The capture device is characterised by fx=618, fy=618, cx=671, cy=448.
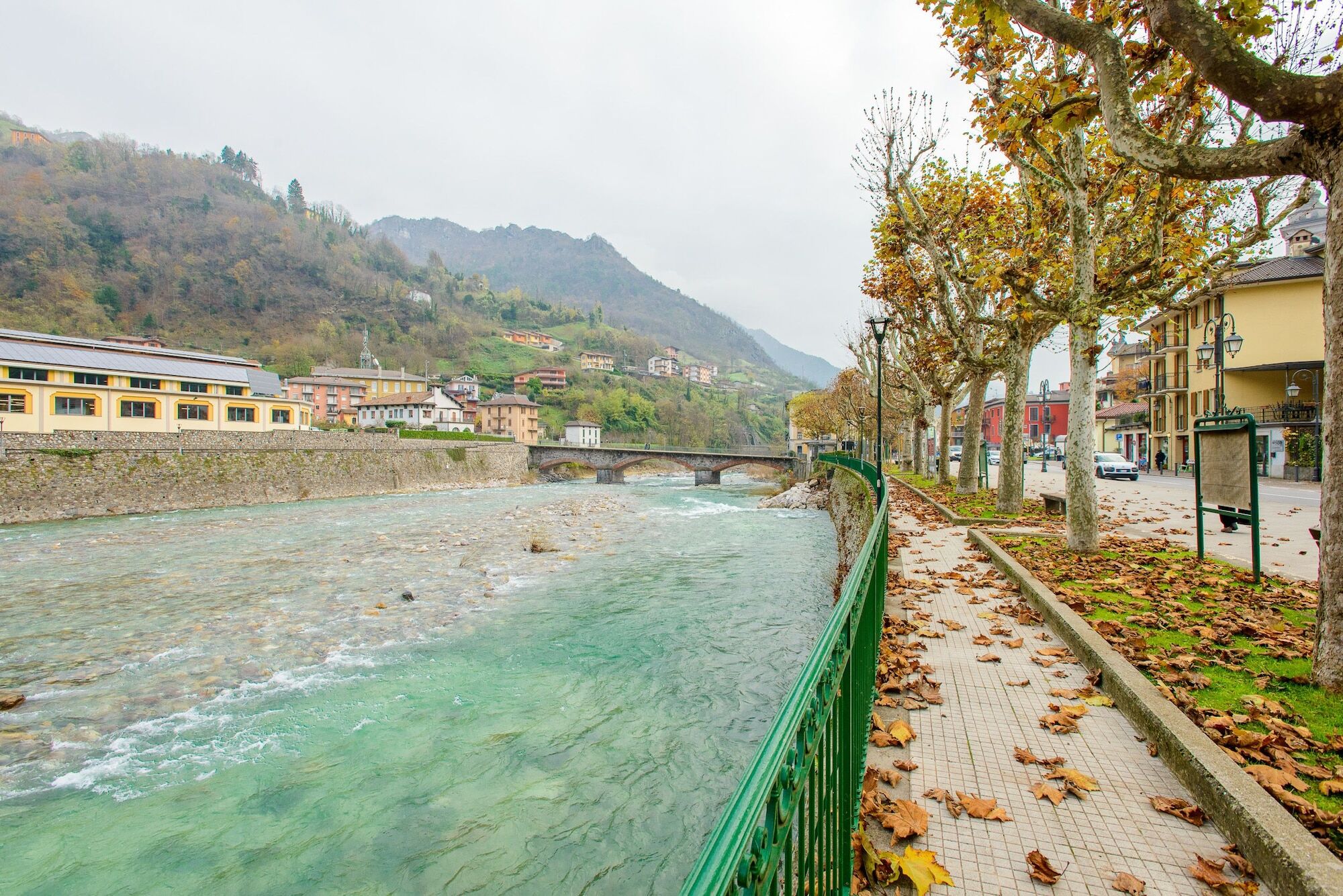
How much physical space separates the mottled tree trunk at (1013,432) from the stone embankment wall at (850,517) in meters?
3.43

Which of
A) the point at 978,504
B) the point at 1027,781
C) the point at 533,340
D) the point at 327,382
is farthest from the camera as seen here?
the point at 533,340

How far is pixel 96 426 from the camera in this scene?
1529 inches

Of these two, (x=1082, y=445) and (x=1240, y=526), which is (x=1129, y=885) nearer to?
(x=1082, y=445)

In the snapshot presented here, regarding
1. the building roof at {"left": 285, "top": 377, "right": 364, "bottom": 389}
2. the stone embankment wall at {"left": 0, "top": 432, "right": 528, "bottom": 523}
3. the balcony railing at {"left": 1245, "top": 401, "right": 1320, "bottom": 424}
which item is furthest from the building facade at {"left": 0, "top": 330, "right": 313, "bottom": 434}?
the balcony railing at {"left": 1245, "top": 401, "right": 1320, "bottom": 424}

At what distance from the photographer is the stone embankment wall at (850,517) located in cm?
1362

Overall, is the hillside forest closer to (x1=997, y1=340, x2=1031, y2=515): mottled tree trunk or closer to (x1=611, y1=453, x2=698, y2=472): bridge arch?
(x1=611, y1=453, x2=698, y2=472): bridge arch

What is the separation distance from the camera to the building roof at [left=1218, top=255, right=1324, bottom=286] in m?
31.8

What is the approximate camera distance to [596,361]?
148 m

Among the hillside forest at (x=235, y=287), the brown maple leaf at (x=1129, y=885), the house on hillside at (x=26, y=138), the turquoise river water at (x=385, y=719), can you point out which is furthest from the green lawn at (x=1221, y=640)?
the house on hillside at (x=26, y=138)

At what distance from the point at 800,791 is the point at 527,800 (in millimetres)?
5052

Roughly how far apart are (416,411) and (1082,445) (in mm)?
80713

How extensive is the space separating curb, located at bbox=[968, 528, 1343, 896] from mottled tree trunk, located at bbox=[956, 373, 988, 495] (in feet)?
54.3

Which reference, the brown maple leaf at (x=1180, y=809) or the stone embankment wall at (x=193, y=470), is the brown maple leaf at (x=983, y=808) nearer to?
the brown maple leaf at (x=1180, y=809)

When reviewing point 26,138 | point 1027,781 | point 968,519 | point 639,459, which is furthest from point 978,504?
point 26,138
